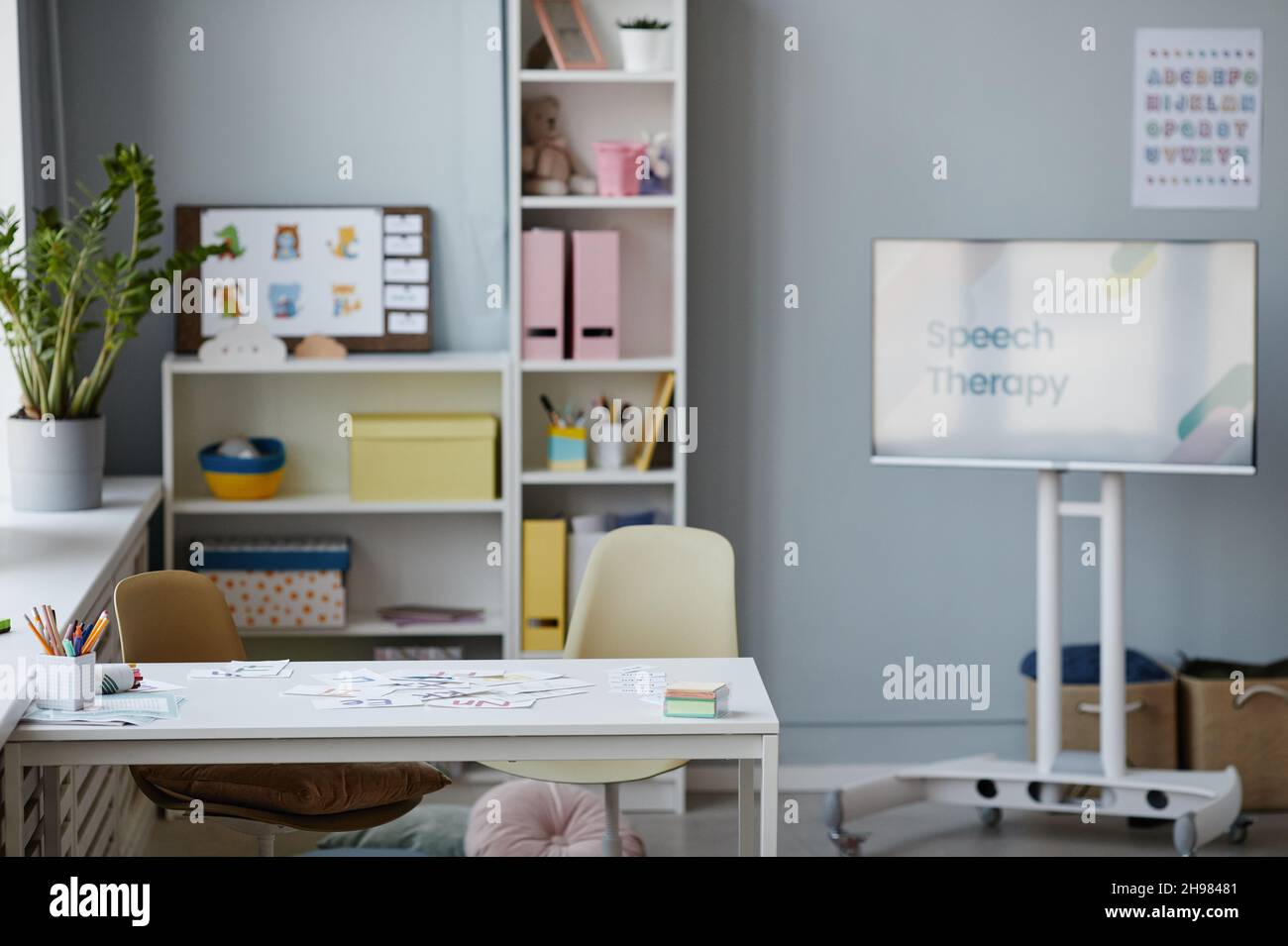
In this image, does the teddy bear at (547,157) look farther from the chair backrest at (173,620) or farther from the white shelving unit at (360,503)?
the chair backrest at (173,620)

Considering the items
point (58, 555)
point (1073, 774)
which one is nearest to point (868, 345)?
point (1073, 774)

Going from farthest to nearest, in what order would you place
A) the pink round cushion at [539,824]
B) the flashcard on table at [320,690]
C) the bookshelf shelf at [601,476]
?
the bookshelf shelf at [601,476] → the pink round cushion at [539,824] → the flashcard on table at [320,690]

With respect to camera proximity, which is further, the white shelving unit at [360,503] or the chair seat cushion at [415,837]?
the white shelving unit at [360,503]

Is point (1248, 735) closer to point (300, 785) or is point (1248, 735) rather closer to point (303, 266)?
point (300, 785)

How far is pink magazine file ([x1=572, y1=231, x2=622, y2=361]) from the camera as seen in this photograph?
393cm

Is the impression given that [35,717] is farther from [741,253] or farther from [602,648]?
[741,253]

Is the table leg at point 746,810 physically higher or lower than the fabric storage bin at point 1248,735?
higher

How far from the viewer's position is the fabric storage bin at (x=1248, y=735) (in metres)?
4.01

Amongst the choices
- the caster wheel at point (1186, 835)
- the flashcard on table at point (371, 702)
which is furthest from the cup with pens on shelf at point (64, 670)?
the caster wheel at point (1186, 835)

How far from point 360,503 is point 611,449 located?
707 mm

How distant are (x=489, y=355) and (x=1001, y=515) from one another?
5.15 ft

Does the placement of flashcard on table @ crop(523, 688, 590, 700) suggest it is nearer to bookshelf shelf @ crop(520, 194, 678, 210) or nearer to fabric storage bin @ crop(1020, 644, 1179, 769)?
bookshelf shelf @ crop(520, 194, 678, 210)

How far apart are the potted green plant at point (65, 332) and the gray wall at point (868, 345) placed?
5.00ft
